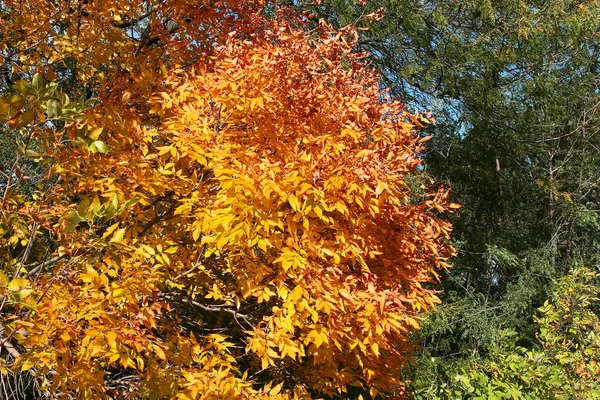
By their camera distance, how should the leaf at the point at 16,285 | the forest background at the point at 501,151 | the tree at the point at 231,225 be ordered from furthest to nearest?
the forest background at the point at 501,151, the tree at the point at 231,225, the leaf at the point at 16,285

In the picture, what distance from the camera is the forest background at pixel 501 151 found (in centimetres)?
551

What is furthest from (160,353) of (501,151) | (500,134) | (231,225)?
(501,151)

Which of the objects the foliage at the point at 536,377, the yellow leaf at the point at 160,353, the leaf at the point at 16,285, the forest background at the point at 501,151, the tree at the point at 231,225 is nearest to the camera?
the leaf at the point at 16,285

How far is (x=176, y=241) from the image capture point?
9.37 feet

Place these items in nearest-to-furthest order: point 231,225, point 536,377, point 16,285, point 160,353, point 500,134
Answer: point 16,285
point 160,353
point 231,225
point 536,377
point 500,134

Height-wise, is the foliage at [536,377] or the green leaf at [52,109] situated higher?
the green leaf at [52,109]

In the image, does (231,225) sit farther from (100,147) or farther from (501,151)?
(501,151)

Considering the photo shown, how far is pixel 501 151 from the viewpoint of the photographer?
7.36m

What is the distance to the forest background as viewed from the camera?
5513mm

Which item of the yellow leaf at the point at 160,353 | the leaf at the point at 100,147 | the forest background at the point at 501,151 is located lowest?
the yellow leaf at the point at 160,353

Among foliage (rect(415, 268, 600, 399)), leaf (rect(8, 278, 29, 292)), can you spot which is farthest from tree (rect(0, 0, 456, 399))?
foliage (rect(415, 268, 600, 399))

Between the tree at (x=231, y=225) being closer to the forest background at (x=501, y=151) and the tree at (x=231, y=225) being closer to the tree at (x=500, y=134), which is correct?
the forest background at (x=501, y=151)

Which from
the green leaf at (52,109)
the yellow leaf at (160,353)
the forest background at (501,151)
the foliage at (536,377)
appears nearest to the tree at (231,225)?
the yellow leaf at (160,353)

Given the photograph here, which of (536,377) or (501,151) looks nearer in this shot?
(536,377)
